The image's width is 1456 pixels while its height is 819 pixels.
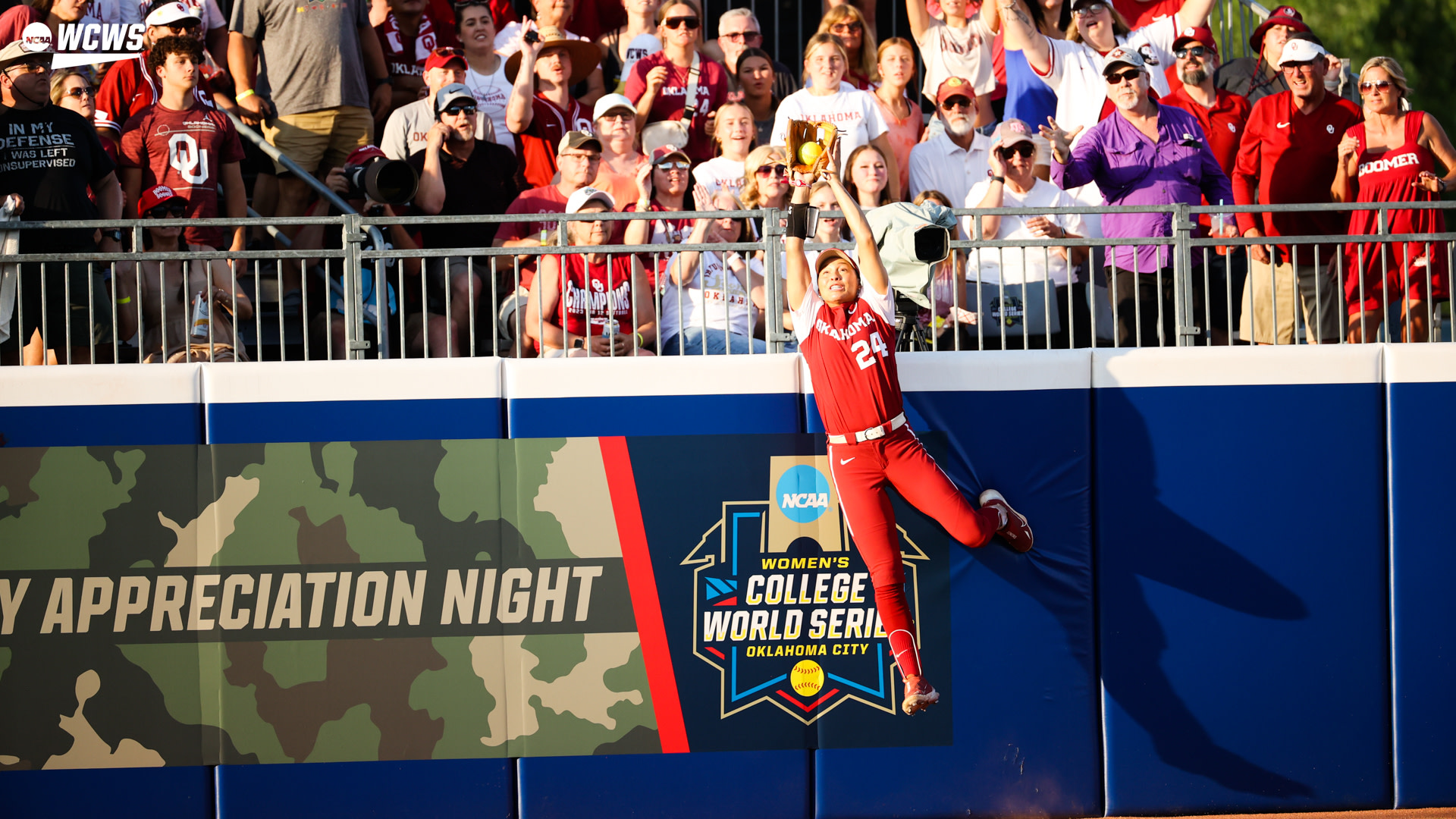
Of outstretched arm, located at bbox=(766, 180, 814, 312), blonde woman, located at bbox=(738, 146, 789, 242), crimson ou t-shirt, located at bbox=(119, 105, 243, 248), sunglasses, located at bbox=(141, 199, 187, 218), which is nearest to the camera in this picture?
outstretched arm, located at bbox=(766, 180, 814, 312)

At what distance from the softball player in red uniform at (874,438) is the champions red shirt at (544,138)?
11.8 ft

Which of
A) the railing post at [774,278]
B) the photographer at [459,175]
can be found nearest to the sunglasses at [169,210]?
the photographer at [459,175]

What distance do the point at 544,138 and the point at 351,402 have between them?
3.69 meters

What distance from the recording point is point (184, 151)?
7992 mm

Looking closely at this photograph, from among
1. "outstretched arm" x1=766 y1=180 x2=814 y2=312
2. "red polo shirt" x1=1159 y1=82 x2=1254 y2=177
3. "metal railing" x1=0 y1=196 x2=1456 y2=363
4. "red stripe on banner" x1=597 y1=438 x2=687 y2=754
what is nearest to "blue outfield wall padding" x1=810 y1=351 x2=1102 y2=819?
"metal railing" x1=0 y1=196 x2=1456 y2=363

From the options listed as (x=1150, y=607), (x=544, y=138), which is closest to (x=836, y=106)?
(x=544, y=138)

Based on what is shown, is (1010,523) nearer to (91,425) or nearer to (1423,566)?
(1423,566)

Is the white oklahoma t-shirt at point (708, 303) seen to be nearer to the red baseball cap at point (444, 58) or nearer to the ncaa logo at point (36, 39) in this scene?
the red baseball cap at point (444, 58)

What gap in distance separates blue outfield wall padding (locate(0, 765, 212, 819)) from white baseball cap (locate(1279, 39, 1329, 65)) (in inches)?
302

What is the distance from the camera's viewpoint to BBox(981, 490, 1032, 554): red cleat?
19.7 feet

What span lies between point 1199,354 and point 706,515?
235 centimetres

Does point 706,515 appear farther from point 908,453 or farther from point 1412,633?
point 1412,633

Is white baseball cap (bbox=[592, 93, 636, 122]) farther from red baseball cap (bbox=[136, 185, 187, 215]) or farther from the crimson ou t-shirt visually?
red baseball cap (bbox=[136, 185, 187, 215])

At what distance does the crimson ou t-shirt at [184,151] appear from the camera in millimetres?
7977
